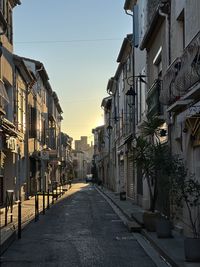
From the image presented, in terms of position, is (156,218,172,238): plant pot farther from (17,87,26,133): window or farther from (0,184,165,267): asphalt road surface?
(17,87,26,133): window

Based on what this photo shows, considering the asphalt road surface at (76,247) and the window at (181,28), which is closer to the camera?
the asphalt road surface at (76,247)

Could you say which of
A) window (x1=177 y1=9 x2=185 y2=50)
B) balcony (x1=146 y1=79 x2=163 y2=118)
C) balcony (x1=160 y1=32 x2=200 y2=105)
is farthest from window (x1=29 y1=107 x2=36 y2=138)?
window (x1=177 y1=9 x2=185 y2=50)

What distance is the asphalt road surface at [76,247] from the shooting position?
33.1ft

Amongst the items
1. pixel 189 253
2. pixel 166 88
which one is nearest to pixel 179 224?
pixel 166 88

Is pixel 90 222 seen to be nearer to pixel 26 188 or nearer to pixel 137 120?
pixel 137 120

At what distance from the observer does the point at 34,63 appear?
126 feet

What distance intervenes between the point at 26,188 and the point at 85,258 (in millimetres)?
21049

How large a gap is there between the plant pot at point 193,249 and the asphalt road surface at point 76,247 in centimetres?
86

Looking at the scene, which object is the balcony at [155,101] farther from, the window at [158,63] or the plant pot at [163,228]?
the plant pot at [163,228]

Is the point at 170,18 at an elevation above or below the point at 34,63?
below

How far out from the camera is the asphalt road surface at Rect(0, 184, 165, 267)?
10094 mm

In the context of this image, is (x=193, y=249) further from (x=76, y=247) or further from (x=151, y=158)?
(x=151, y=158)

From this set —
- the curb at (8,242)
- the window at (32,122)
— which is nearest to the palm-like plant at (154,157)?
the curb at (8,242)

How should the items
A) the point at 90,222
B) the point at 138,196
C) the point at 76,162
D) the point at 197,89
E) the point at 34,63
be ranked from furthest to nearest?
the point at 76,162
the point at 34,63
the point at 138,196
the point at 90,222
the point at 197,89
